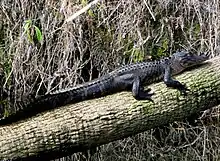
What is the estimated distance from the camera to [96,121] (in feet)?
6.48

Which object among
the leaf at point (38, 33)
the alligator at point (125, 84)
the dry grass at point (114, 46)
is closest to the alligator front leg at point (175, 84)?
the alligator at point (125, 84)

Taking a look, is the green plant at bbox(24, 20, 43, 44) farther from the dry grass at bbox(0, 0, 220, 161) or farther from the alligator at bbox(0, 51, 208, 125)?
the alligator at bbox(0, 51, 208, 125)

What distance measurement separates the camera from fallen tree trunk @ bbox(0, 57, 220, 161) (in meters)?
1.92

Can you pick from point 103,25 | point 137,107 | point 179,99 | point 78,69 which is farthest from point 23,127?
point 103,25

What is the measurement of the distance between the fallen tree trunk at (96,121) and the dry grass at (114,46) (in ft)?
2.73

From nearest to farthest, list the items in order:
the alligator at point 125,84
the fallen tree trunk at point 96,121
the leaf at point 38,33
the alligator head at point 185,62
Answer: the fallen tree trunk at point 96,121, the alligator at point 125,84, the alligator head at point 185,62, the leaf at point 38,33

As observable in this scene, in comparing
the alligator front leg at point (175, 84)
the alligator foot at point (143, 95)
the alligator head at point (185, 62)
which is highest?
the alligator head at point (185, 62)

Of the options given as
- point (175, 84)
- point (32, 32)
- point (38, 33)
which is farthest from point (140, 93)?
point (32, 32)

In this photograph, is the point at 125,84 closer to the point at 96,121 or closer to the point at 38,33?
the point at 96,121

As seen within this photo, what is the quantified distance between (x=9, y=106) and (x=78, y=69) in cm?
52

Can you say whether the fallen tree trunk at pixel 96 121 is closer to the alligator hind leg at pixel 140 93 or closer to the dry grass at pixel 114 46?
the alligator hind leg at pixel 140 93

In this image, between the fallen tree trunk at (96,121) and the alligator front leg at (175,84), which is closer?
the fallen tree trunk at (96,121)

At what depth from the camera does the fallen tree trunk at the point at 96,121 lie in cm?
192

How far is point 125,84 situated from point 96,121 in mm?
396
